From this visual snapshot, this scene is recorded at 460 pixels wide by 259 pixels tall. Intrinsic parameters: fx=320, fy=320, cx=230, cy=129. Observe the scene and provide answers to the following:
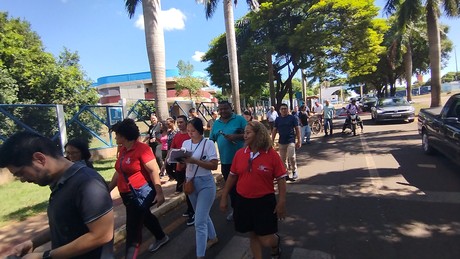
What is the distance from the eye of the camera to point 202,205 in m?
3.67

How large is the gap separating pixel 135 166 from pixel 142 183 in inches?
7.9

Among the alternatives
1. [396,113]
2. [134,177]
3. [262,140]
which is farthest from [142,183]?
[396,113]

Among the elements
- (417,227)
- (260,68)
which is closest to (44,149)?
(417,227)

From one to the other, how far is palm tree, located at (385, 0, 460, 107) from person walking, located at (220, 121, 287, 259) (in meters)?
16.8

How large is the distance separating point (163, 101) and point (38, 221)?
4611mm

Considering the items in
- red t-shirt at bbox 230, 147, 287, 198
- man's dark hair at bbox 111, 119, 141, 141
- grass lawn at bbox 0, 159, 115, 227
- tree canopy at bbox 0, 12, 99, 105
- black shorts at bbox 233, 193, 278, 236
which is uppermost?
tree canopy at bbox 0, 12, 99, 105

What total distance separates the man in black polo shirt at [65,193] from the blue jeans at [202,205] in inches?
75.1

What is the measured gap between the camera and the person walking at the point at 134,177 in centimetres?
342

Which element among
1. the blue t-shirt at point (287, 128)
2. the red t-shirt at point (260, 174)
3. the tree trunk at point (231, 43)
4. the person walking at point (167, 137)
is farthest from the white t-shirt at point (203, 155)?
the tree trunk at point (231, 43)

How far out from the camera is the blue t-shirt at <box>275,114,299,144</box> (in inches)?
274

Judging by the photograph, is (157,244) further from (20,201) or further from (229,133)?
(20,201)

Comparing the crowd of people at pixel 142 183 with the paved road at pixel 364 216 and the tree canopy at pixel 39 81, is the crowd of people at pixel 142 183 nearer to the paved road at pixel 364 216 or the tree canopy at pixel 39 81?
the paved road at pixel 364 216

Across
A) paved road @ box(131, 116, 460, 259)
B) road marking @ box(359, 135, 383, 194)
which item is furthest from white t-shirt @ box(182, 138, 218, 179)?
road marking @ box(359, 135, 383, 194)

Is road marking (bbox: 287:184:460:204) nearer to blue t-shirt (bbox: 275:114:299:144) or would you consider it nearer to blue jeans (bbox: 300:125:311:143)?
blue t-shirt (bbox: 275:114:299:144)
